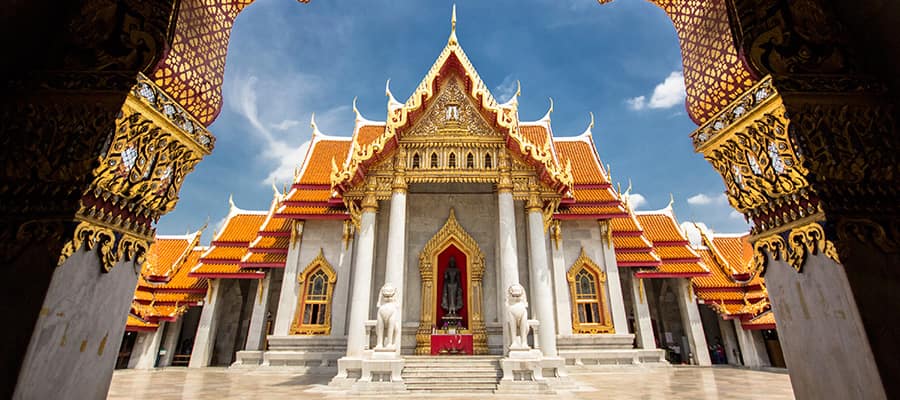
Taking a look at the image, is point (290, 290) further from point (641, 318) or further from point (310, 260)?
point (641, 318)

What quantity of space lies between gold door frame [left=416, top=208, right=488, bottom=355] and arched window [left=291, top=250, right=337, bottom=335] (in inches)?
132

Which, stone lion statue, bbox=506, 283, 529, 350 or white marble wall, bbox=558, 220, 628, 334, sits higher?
white marble wall, bbox=558, 220, 628, 334

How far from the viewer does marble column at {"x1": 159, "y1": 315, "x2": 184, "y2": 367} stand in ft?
49.0

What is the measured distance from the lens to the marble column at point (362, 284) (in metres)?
7.61

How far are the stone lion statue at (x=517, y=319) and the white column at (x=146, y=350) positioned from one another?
46.0ft

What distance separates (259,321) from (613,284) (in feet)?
36.2

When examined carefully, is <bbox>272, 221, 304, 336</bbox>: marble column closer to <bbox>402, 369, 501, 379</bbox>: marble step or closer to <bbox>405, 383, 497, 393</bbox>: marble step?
<bbox>402, 369, 501, 379</bbox>: marble step

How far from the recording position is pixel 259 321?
12.5 m

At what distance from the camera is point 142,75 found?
2262 millimetres

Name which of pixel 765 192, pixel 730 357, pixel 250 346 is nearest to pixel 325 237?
pixel 250 346

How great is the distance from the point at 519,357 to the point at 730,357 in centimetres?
1284

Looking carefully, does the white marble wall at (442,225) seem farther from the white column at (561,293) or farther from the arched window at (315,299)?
the arched window at (315,299)

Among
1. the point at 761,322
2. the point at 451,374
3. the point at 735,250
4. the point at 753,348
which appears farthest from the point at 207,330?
the point at 735,250

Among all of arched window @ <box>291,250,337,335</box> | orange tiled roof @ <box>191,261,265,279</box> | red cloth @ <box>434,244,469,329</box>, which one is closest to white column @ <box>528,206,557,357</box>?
red cloth @ <box>434,244,469,329</box>
